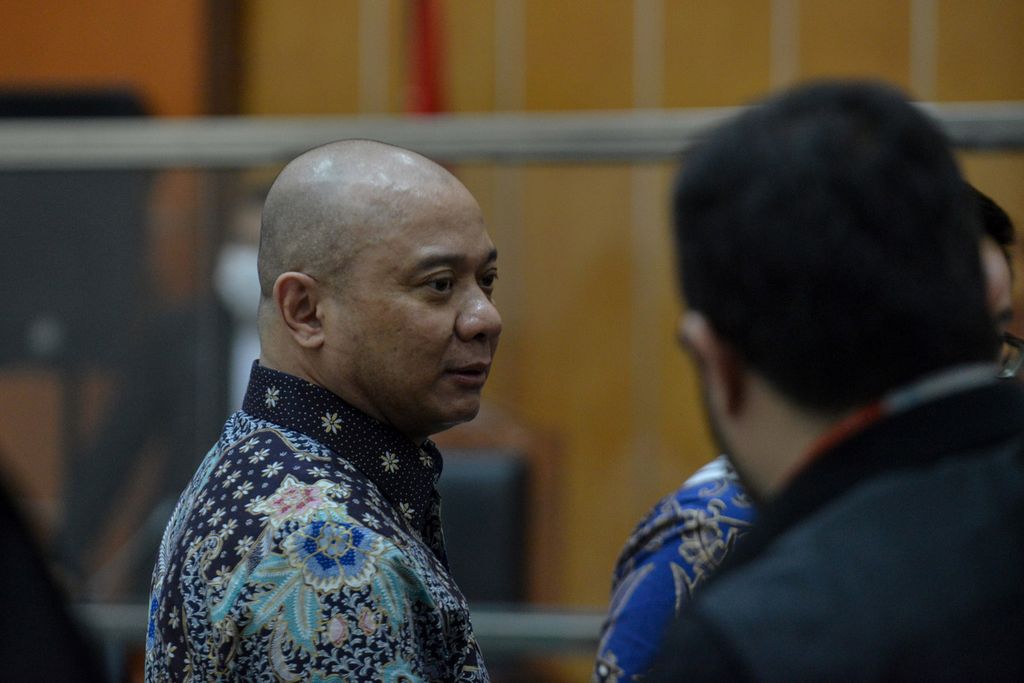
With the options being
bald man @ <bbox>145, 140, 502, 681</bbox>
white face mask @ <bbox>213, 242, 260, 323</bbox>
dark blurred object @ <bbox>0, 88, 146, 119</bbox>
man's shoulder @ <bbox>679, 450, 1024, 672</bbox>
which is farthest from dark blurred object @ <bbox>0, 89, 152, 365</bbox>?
man's shoulder @ <bbox>679, 450, 1024, 672</bbox>

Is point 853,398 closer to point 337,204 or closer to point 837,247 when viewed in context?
point 837,247

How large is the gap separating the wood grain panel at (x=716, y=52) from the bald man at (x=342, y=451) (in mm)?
3216

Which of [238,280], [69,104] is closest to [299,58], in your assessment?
[69,104]

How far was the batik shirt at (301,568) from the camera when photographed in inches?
57.9

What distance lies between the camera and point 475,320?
1.84m

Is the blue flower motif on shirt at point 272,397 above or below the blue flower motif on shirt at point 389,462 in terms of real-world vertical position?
above

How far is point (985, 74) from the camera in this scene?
4574mm

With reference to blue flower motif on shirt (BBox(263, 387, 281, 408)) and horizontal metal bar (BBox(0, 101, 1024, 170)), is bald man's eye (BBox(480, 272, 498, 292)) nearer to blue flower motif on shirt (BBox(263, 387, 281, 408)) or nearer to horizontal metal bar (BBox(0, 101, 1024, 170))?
blue flower motif on shirt (BBox(263, 387, 281, 408))

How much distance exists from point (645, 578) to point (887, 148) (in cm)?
104

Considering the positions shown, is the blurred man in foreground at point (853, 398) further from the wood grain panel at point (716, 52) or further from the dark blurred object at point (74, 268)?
the wood grain panel at point (716, 52)

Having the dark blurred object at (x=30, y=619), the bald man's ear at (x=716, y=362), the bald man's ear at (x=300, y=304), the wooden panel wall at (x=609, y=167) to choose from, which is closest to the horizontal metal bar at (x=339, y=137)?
the wooden panel wall at (x=609, y=167)

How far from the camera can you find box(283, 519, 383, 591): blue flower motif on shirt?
1.49 metres

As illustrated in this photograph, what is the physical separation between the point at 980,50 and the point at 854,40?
1.45 ft

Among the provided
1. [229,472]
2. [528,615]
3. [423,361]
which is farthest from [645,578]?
[528,615]
